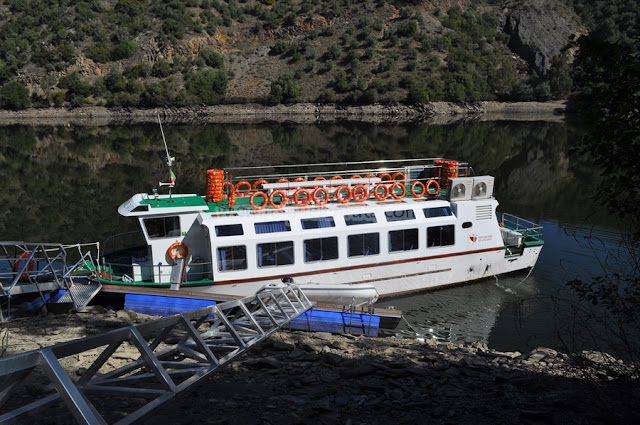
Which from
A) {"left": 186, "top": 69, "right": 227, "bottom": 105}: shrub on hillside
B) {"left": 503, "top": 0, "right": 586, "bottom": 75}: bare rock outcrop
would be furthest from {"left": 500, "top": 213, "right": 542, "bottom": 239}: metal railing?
{"left": 503, "top": 0, "right": 586, "bottom": 75}: bare rock outcrop

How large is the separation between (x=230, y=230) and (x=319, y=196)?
3772 millimetres

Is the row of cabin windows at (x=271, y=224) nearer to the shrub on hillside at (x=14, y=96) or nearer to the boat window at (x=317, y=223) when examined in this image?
the boat window at (x=317, y=223)

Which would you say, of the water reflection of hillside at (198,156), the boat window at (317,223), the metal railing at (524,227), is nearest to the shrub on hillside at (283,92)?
the water reflection of hillside at (198,156)

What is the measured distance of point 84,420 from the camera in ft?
16.2

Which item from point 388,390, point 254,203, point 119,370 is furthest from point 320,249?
point 119,370

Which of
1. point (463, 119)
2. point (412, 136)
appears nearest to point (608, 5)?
point (463, 119)

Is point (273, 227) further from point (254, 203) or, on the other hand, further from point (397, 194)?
point (397, 194)

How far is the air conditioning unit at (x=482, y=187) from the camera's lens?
21.1 meters

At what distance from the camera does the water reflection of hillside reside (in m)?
32.3

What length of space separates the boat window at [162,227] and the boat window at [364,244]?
19.0 feet

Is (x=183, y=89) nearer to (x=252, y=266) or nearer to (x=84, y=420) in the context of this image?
(x=252, y=266)

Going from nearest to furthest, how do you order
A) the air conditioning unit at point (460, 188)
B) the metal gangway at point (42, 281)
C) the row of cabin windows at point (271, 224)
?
the metal gangway at point (42, 281) < the row of cabin windows at point (271, 224) < the air conditioning unit at point (460, 188)

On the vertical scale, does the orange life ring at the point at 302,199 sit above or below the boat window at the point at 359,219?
above

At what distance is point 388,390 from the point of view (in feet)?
29.7
